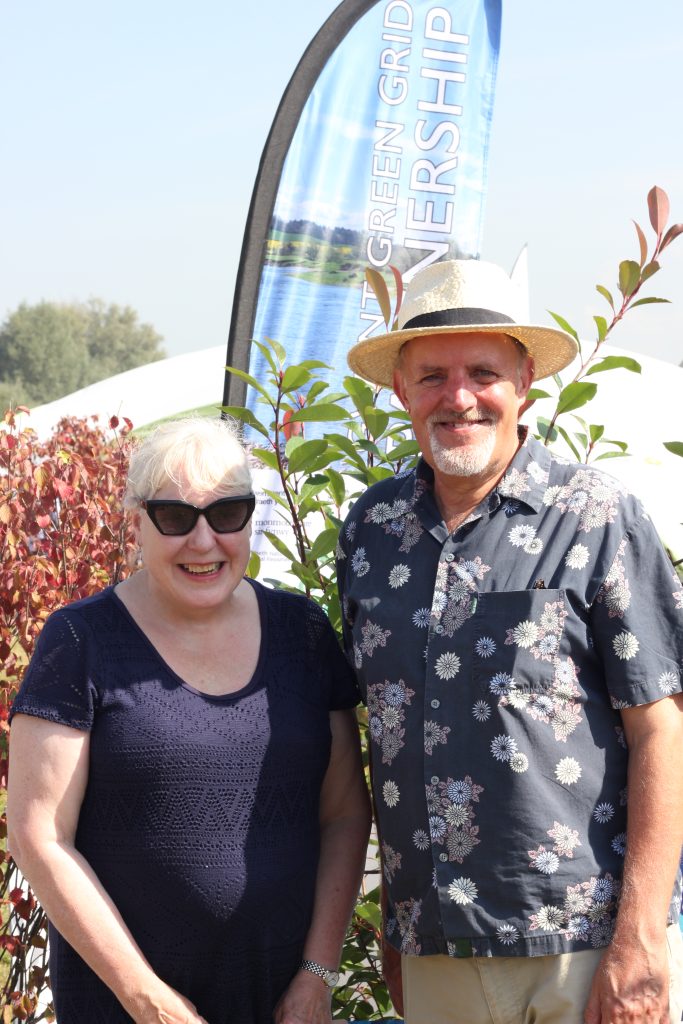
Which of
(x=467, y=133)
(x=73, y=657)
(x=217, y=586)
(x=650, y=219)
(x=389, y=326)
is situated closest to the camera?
(x=73, y=657)

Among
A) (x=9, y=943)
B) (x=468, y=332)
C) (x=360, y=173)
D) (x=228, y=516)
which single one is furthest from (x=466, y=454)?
(x=360, y=173)

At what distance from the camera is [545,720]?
210 centimetres

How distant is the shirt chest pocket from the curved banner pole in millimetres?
4269

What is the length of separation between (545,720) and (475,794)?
0.20 m

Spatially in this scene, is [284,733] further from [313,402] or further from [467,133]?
[467,133]

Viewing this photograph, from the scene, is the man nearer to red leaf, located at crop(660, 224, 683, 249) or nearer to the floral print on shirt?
the floral print on shirt

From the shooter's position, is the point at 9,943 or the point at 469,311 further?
the point at 9,943

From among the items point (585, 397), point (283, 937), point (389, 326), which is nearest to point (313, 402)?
point (389, 326)

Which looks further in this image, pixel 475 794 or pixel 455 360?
pixel 455 360

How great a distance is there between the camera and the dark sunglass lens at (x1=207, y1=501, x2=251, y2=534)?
2352mm

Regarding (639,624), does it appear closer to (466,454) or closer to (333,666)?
(466,454)

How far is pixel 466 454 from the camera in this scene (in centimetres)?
227

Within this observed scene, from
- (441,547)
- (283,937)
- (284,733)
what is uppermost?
(441,547)

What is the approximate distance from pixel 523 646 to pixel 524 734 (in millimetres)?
168
